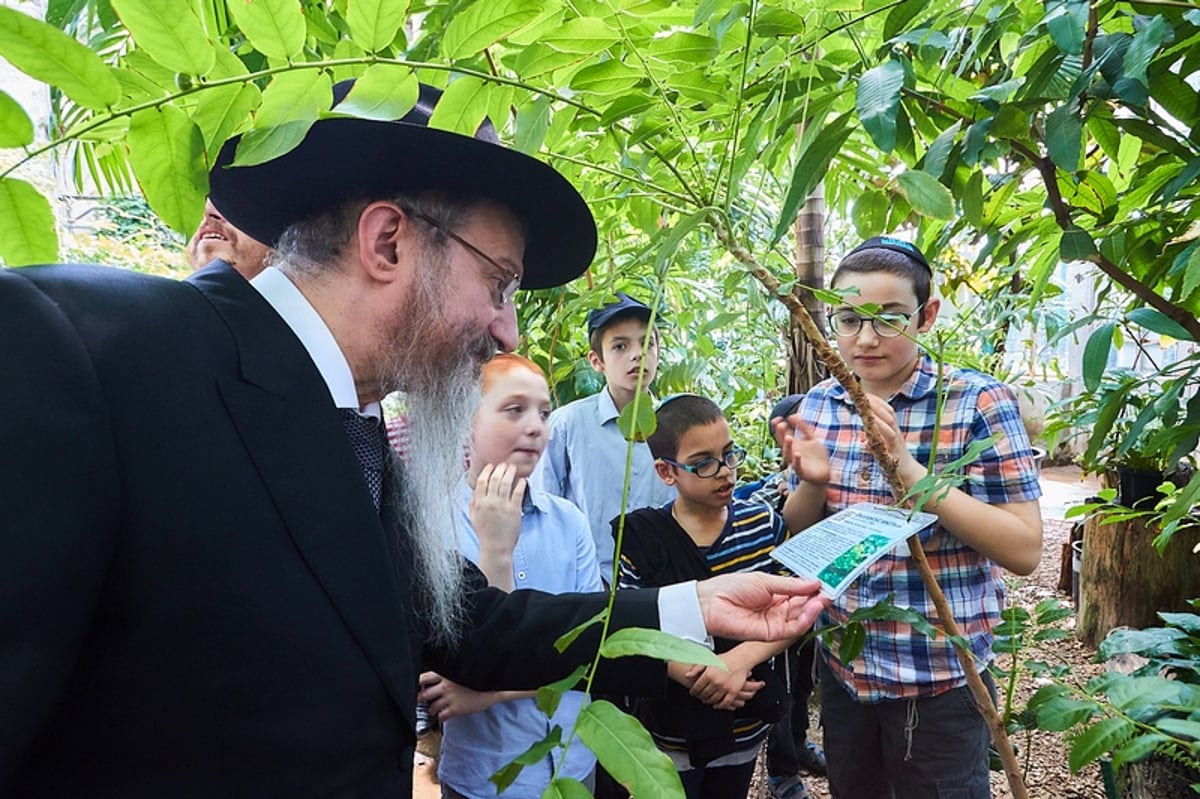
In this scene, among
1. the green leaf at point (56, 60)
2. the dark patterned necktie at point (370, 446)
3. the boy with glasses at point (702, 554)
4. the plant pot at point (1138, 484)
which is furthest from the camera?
the plant pot at point (1138, 484)

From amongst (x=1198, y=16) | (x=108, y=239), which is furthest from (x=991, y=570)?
(x=108, y=239)

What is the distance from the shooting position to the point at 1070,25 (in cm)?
67

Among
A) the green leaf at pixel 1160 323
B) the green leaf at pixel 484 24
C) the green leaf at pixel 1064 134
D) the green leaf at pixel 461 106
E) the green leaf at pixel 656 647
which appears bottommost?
the green leaf at pixel 656 647

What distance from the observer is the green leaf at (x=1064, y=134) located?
78cm

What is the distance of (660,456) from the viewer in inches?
76.3

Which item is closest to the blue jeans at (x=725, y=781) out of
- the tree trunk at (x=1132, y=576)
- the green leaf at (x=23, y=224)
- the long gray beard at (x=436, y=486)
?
the long gray beard at (x=436, y=486)

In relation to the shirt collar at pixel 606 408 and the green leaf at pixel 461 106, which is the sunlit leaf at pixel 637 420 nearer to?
the green leaf at pixel 461 106

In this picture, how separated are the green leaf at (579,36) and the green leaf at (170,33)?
360 mm

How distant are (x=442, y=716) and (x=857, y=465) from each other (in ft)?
3.50

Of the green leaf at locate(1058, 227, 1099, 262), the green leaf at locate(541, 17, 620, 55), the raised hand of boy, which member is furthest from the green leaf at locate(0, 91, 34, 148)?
the raised hand of boy

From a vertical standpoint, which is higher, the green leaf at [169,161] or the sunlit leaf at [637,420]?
the green leaf at [169,161]

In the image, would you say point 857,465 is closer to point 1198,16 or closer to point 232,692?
point 1198,16

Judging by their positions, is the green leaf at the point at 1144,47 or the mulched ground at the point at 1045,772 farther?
the mulched ground at the point at 1045,772

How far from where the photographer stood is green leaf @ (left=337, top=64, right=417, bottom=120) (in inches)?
26.7
